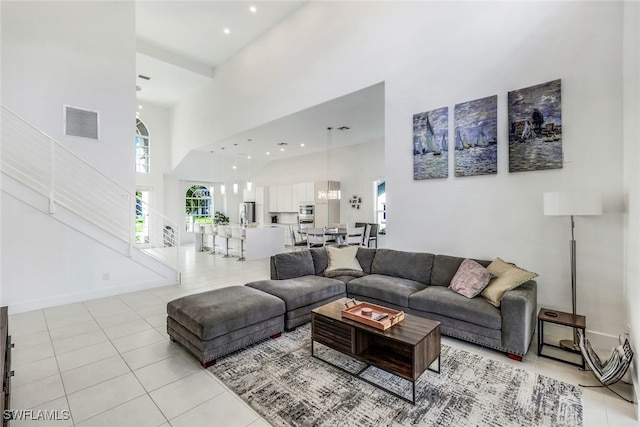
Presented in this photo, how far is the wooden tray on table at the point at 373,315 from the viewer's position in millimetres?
2385

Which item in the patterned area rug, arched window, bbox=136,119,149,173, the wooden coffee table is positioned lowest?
the patterned area rug

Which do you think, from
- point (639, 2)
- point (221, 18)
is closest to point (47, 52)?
point (221, 18)

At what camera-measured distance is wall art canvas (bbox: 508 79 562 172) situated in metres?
3.16

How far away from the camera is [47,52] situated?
15.8ft

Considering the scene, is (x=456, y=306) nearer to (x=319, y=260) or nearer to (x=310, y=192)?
(x=319, y=260)

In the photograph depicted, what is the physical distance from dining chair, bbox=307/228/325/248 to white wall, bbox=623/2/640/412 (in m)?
5.07

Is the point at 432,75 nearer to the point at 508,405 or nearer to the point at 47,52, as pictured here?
the point at 508,405

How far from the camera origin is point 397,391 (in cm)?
226

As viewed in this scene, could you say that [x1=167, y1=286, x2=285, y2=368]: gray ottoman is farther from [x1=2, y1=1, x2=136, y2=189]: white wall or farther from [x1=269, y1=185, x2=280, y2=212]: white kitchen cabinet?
[x1=269, y1=185, x2=280, y2=212]: white kitchen cabinet

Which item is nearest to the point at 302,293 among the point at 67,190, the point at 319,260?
the point at 319,260

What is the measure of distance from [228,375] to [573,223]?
3675 mm

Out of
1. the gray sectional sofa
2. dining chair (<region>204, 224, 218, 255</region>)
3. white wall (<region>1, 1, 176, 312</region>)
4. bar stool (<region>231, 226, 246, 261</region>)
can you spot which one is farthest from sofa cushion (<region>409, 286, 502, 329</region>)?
A: dining chair (<region>204, 224, 218, 255</region>)

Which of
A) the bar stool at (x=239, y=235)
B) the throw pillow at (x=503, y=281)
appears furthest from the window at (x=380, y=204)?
the throw pillow at (x=503, y=281)

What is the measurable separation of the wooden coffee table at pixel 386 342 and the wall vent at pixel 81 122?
529cm
